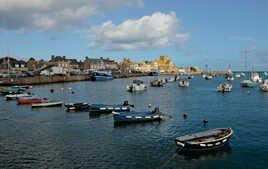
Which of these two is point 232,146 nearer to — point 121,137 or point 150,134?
point 150,134

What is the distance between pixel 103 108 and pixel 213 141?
2873 centimetres

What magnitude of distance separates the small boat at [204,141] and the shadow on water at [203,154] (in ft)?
1.55

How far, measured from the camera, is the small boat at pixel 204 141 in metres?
26.3

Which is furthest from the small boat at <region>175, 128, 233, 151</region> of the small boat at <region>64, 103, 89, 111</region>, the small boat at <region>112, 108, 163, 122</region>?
the small boat at <region>64, 103, 89, 111</region>


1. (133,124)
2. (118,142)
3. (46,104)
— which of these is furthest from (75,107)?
(118,142)

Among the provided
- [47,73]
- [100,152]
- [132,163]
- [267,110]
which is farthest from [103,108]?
[47,73]

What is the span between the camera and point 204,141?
26.6m

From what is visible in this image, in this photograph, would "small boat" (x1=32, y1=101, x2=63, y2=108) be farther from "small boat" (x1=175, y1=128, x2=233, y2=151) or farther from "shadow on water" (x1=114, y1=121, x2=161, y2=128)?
"small boat" (x1=175, y1=128, x2=233, y2=151)

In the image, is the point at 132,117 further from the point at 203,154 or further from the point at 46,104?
the point at 46,104

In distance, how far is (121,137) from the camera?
33156 mm

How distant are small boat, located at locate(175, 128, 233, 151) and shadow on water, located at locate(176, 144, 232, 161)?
471 mm

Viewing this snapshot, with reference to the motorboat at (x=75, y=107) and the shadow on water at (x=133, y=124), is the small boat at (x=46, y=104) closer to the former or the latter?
the motorboat at (x=75, y=107)

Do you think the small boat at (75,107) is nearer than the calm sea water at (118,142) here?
No

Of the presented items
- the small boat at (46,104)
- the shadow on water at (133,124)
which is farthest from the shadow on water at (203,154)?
the small boat at (46,104)
